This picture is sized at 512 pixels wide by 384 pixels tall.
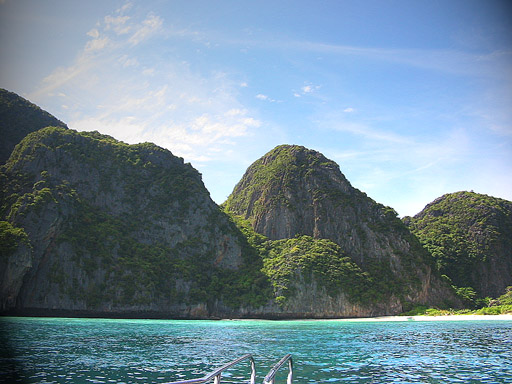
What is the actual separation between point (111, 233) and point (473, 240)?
99533 mm

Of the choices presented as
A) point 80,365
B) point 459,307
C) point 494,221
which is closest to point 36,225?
point 80,365

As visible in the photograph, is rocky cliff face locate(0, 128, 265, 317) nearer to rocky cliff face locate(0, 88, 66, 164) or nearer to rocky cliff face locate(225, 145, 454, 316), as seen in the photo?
rocky cliff face locate(0, 88, 66, 164)

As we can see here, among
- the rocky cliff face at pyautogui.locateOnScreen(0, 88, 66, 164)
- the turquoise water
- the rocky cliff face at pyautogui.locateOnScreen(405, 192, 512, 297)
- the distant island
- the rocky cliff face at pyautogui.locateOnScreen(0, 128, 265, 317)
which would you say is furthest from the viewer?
the rocky cliff face at pyautogui.locateOnScreen(405, 192, 512, 297)

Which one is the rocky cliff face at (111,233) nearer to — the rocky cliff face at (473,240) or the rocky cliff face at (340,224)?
the rocky cliff face at (340,224)

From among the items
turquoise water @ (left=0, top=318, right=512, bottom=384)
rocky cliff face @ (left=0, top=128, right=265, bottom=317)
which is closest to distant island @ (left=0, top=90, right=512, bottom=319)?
rocky cliff face @ (left=0, top=128, right=265, bottom=317)

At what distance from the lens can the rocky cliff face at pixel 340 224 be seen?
96938 mm

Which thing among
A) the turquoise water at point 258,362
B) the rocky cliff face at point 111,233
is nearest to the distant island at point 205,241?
the rocky cliff face at point 111,233

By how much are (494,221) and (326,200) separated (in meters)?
50.3

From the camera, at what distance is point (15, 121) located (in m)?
100

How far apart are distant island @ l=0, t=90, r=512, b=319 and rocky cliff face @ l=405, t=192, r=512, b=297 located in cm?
36

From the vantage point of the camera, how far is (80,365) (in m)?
20.9

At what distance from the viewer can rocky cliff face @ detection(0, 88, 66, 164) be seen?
94625 millimetres

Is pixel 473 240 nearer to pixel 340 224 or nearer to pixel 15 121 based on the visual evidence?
pixel 340 224

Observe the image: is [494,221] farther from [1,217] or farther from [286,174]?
[1,217]
